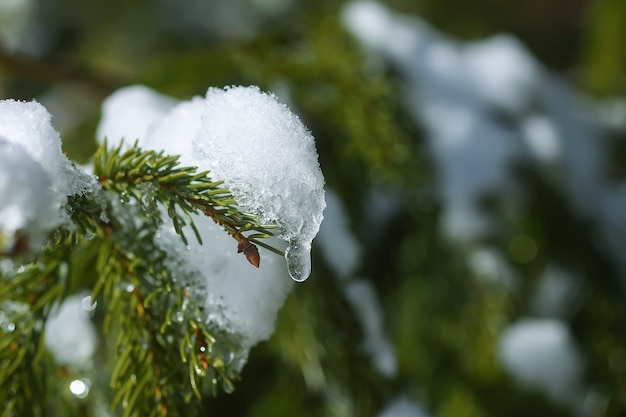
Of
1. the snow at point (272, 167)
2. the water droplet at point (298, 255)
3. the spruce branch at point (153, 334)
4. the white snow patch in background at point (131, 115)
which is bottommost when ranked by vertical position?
the spruce branch at point (153, 334)

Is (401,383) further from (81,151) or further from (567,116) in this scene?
(567,116)

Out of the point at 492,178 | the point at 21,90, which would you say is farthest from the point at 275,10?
the point at 492,178

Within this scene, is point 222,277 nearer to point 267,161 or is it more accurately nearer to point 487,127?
point 267,161

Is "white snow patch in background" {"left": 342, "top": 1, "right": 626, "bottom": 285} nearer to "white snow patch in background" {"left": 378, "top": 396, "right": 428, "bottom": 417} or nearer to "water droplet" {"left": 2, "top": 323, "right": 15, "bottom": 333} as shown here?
"white snow patch in background" {"left": 378, "top": 396, "right": 428, "bottom": 417}

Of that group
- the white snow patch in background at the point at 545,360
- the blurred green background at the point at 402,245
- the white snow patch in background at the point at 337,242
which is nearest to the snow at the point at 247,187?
the white snow patch in background at the point at 337,242

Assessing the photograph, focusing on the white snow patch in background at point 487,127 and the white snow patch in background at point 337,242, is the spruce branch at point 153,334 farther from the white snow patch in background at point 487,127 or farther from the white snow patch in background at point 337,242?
the white snow patch in background at point 487,127

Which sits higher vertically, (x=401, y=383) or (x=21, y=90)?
(x=401, y=383)

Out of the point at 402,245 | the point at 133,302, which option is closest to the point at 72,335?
the point at 133,302
